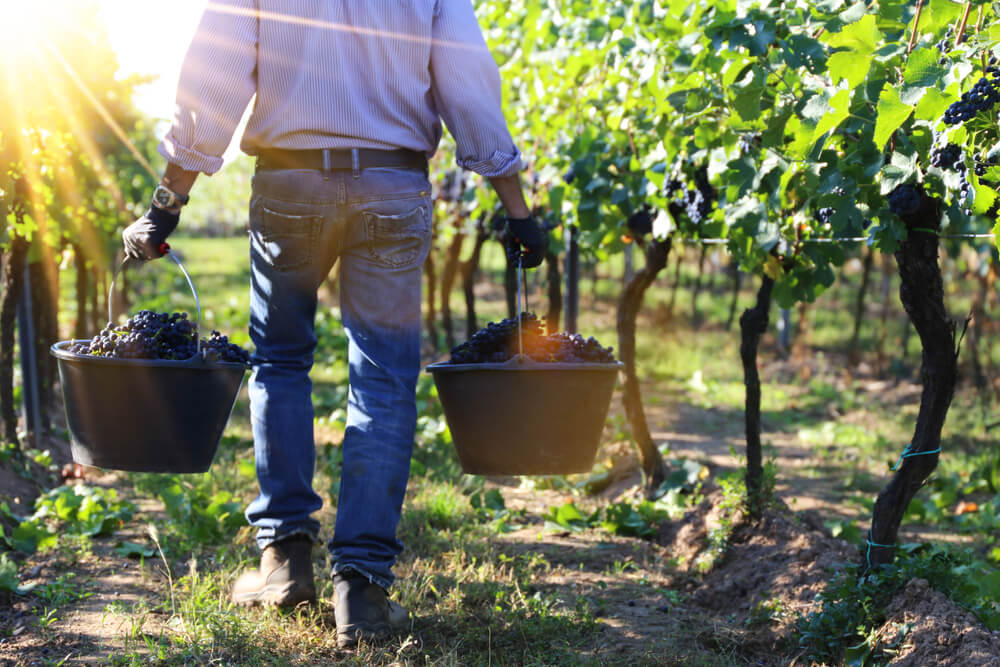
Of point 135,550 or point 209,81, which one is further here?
point 135,550

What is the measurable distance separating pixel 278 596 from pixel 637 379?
2168 mm

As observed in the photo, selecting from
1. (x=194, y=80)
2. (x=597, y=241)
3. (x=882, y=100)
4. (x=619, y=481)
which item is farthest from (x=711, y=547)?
(x=194, y=80)

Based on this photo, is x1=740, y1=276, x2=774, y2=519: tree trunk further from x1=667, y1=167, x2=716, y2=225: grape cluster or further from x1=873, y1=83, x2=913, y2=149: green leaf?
x1=873, y1=83, x2=913, y2=149: green leaf

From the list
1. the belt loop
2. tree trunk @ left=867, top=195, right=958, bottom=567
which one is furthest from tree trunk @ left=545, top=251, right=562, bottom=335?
the belt loop

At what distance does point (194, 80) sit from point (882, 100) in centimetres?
151

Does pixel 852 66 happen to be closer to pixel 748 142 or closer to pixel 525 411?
pixel 748 142

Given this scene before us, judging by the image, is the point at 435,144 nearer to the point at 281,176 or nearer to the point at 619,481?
the point at 281,176

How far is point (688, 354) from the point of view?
30.0 feet

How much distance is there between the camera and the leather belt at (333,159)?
220 centimetres

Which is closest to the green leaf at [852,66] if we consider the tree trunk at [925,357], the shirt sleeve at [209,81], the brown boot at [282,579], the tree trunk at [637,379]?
the tree trunk at [925,357]

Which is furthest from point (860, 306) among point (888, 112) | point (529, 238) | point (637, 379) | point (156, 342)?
point (156, 342)

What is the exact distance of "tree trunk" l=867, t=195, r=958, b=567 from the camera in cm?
230

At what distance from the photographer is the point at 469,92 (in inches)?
90.3

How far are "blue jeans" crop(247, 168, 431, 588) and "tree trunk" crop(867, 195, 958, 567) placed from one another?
122 cm
